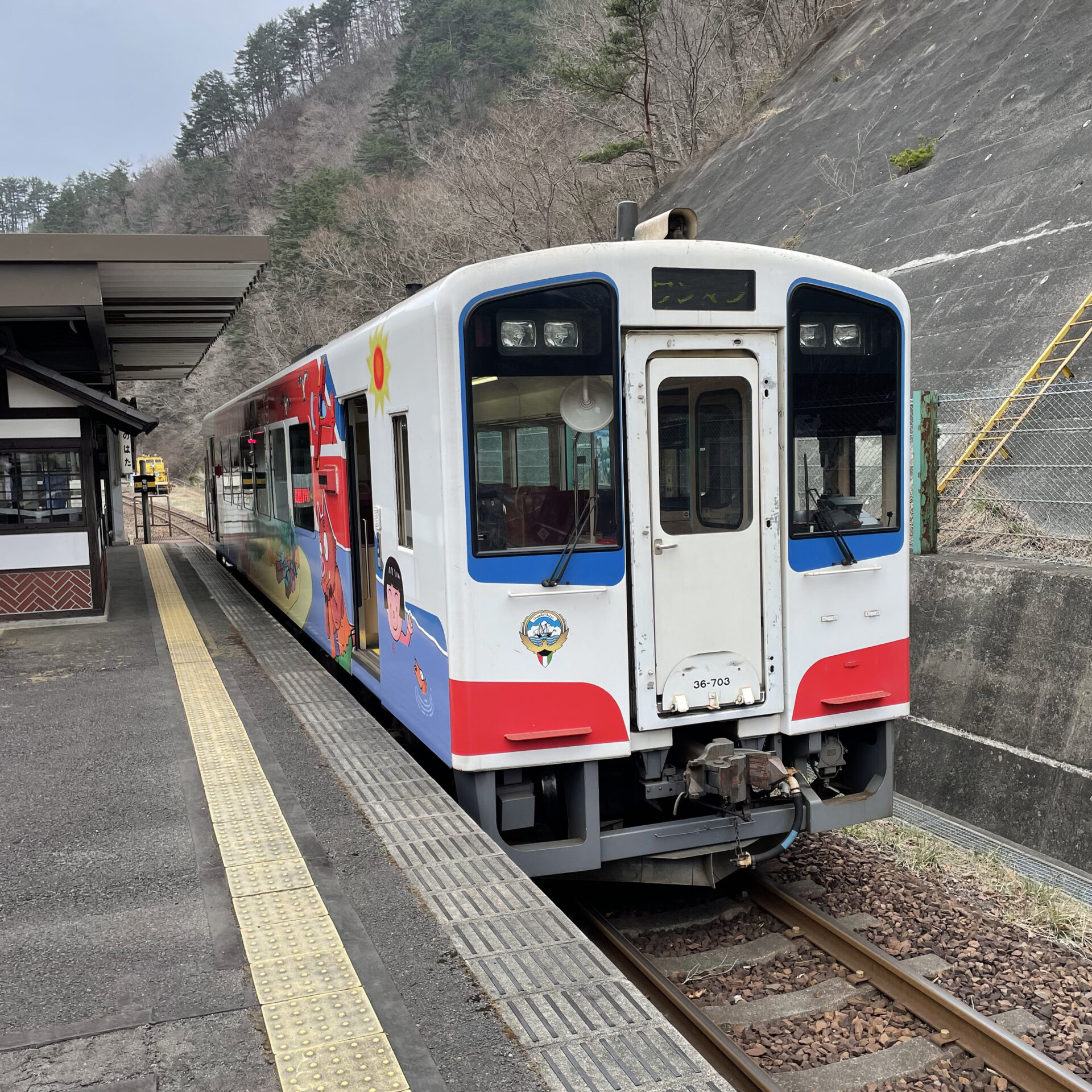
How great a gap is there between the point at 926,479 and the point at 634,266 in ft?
16.3

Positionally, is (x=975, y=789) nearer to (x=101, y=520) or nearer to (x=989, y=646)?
(x=989, y=646)

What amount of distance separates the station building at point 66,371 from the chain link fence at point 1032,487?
7265 mm

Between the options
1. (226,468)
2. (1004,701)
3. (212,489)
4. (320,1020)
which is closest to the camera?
(320,1020)

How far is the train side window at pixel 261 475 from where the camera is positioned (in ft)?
37.5

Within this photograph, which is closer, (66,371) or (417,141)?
(66,371)

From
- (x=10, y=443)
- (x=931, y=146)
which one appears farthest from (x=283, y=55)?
(x=10, y=443)

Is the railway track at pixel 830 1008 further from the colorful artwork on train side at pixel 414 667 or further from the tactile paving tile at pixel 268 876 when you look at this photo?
the tactile paving tile at pixel 268 876

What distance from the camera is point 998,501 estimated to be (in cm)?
941

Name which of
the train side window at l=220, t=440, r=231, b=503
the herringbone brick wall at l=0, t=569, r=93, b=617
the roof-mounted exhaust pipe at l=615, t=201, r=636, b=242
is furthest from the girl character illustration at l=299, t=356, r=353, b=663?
the train side window at l=220, t=440, r=231, b=503

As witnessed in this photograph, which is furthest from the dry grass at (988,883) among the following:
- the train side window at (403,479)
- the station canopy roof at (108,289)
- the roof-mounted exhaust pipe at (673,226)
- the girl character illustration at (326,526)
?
the station canopy roof at (108,289)

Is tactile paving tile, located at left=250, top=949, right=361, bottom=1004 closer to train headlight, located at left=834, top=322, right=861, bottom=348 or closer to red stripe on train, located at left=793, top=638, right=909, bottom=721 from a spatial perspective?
red stripe on train, located at left=793, top=638, right=909, bottom=721

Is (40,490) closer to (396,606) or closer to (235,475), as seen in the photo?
(235,475)

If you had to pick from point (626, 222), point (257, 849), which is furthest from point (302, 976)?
point (626, 222)

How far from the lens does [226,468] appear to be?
1586 cm
